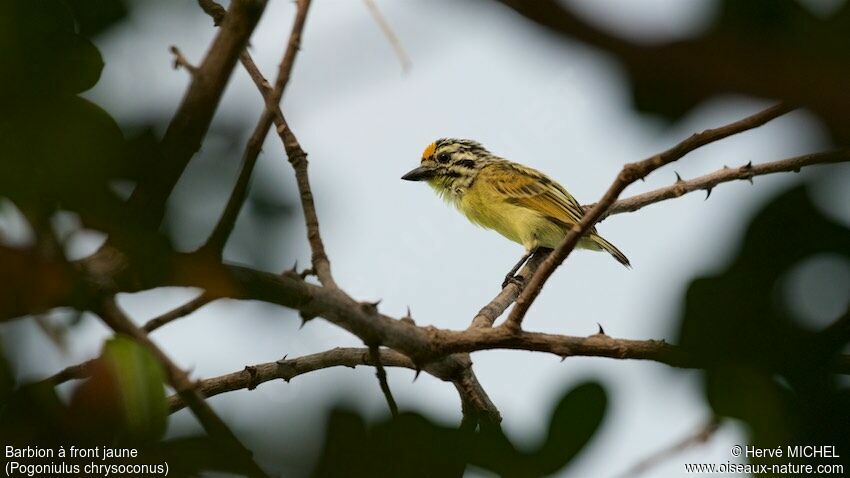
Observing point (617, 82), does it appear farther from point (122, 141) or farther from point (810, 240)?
point (122, 141)

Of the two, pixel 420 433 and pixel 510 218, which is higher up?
pixel 510 218

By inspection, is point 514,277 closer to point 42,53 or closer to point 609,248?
point 609,248

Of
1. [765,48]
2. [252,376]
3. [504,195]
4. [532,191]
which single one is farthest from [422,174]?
[765,48]

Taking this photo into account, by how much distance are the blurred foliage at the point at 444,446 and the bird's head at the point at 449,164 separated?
6.09 metres

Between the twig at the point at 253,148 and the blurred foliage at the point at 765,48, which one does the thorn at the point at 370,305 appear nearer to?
the twig at the point at 253,148

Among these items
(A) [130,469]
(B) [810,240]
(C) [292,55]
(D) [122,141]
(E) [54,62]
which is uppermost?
(C) [292,55]

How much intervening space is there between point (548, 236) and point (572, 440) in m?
5.27

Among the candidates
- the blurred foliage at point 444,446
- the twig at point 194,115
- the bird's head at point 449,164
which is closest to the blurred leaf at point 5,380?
the twig at point 194,115

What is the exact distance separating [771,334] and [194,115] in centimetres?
84

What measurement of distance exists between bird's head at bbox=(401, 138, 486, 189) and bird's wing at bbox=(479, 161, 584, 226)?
16cm

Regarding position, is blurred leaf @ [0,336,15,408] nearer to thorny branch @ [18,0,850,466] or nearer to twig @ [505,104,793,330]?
thorny branch @ [18,0,850,466]

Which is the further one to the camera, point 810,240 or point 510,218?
point 510,218

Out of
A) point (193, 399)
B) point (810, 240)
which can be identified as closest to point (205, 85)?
point (193, 399)

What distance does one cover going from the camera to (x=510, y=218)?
6867 millimetres
